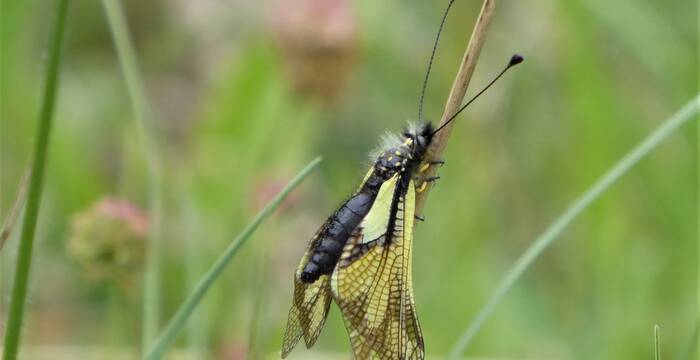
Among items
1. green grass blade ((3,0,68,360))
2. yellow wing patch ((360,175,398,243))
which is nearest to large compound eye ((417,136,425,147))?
yellow wing patch ((360,175,398,243))

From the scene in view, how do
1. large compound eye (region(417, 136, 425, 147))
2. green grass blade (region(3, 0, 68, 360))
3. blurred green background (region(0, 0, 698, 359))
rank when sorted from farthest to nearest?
blurred green background (region(0, 0, 698, 359)) → large compound eye (region(417, 136, 425, 147)) → green grass blade (region(3, 0, 68, 360))

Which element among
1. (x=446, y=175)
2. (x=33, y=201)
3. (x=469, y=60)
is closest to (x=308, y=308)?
(x=469, y=60)

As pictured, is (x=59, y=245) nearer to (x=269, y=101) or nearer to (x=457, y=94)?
(x=269, y=101)

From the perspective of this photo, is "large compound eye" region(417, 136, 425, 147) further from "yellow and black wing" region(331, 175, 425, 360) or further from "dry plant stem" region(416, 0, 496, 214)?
"dry plant stem" region(416, 0, 496, 214)

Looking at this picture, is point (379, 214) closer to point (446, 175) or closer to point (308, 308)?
point (308, 308)

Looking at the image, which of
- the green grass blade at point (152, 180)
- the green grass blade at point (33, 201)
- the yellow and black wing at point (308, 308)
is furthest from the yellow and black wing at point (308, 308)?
the green grass blade at point (33, 201)

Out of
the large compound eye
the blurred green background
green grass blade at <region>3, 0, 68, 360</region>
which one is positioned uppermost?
the blurred green background

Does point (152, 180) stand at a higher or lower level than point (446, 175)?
lower
